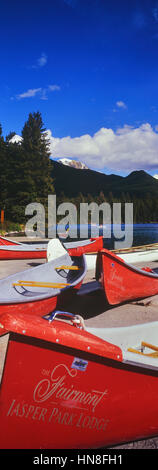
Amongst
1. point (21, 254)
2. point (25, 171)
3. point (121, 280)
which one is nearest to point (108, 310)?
point (121, 280)

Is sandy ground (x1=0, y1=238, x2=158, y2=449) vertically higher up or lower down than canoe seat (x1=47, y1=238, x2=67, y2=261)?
lower down

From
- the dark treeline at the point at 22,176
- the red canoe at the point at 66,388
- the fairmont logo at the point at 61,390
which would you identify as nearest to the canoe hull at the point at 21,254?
the red canoe at the point at 66,388

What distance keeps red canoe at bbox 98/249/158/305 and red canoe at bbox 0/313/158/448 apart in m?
4.30

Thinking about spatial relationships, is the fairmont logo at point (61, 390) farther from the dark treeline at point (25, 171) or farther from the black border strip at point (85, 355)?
the dark treeline at point (25, 171)

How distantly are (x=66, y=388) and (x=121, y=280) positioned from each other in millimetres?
5135

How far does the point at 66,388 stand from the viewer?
2.64m

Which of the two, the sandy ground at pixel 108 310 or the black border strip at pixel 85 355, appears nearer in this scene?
the black border strip at pixel 85 355

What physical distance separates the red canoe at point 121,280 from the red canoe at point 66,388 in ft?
14.1

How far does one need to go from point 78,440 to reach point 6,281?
15.2ft

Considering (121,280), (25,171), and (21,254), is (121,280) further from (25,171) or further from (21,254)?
(25,171)

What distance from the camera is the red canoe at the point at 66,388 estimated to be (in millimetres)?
2527

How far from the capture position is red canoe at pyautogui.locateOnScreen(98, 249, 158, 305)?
7230mm

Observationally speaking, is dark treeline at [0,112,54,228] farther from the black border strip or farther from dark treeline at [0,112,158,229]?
the black border strip

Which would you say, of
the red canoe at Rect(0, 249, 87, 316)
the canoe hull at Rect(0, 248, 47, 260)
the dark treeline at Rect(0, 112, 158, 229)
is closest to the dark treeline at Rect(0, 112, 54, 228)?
the dark treeline at Rect(0, 112, 158, 229)
